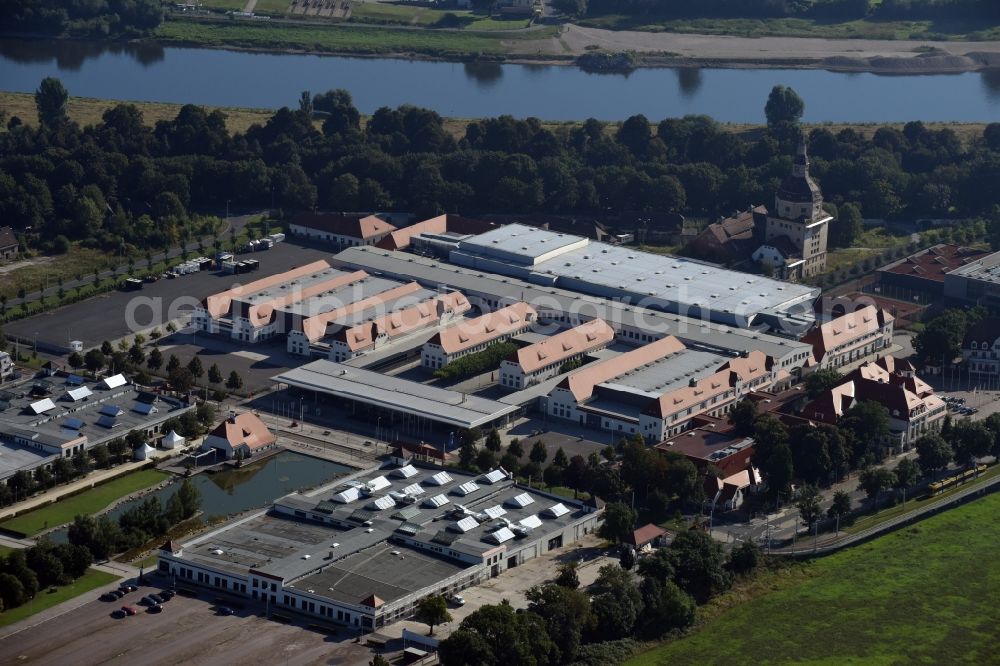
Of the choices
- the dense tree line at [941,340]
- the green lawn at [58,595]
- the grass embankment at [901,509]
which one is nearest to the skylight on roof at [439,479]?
the green lawn at [58,595]

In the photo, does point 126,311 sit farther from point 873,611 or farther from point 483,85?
point 483,85

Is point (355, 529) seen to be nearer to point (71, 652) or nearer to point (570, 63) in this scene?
point (71, 652)

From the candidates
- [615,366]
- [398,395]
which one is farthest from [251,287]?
[615,366]

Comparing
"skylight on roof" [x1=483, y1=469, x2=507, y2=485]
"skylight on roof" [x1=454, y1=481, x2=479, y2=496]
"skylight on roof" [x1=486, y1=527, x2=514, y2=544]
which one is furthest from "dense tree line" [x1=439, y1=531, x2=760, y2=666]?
"skylight on roof" [x1=483, y1=469, x2=507, y2=485]

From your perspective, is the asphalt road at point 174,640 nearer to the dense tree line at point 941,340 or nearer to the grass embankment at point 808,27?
the dense tree line at point 941,340

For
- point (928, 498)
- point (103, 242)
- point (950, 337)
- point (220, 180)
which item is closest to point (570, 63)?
point (220, 180)

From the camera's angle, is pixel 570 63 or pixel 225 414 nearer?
pixel 225 414
